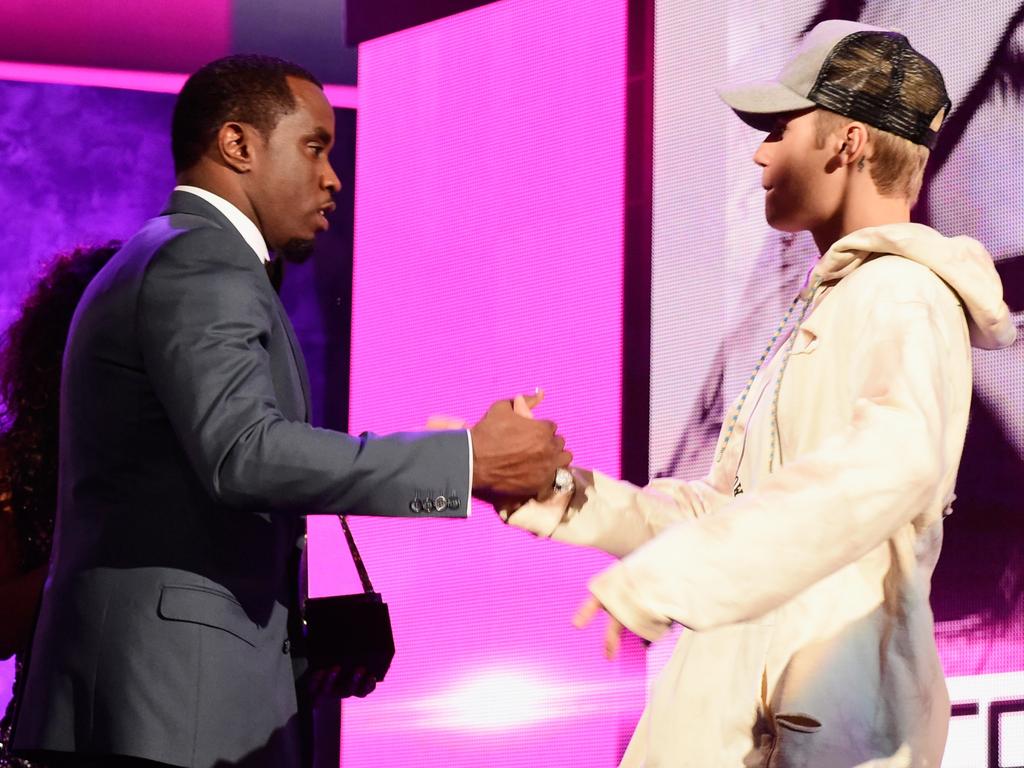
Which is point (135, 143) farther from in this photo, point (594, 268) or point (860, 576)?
point (860, 576)

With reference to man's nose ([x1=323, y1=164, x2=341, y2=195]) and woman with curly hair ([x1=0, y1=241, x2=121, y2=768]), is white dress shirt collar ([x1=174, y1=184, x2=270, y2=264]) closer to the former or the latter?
man's nose ([x1=323, y1=164, x2=341, y2=195])

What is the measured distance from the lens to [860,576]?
1.89 m

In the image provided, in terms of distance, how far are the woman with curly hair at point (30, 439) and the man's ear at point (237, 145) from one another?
0.85 metres

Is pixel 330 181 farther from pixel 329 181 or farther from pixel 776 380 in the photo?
pixel 776 380

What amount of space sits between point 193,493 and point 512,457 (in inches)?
19.1

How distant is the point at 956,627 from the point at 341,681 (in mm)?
→ 1309

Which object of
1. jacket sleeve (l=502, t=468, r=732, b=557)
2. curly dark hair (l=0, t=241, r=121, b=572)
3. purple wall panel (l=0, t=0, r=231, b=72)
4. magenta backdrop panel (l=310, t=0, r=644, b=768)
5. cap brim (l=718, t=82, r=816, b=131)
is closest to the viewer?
cap brim (l=718, t=82, r=816, b=131)

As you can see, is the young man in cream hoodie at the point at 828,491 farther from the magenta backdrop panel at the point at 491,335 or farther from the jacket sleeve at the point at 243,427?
the magenta backdrop panel at the point at 491,335

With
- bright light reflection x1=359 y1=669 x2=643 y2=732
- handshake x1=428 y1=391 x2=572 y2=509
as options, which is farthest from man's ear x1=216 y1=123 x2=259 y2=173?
bright light reflection x1=359 y1=669 x2=643 y2=732

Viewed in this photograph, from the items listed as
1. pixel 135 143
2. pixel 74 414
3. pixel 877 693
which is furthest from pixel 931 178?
pixel 135 143

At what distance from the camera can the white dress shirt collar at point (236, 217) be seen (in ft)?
7.55

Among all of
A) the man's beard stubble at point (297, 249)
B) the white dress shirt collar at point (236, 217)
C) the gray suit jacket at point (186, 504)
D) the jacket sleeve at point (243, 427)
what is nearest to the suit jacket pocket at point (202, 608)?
the gray suit jacket at point (186, 504)

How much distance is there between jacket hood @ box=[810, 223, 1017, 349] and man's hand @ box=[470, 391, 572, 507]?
1.81 feet

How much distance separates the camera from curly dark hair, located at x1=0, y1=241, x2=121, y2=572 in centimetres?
292
